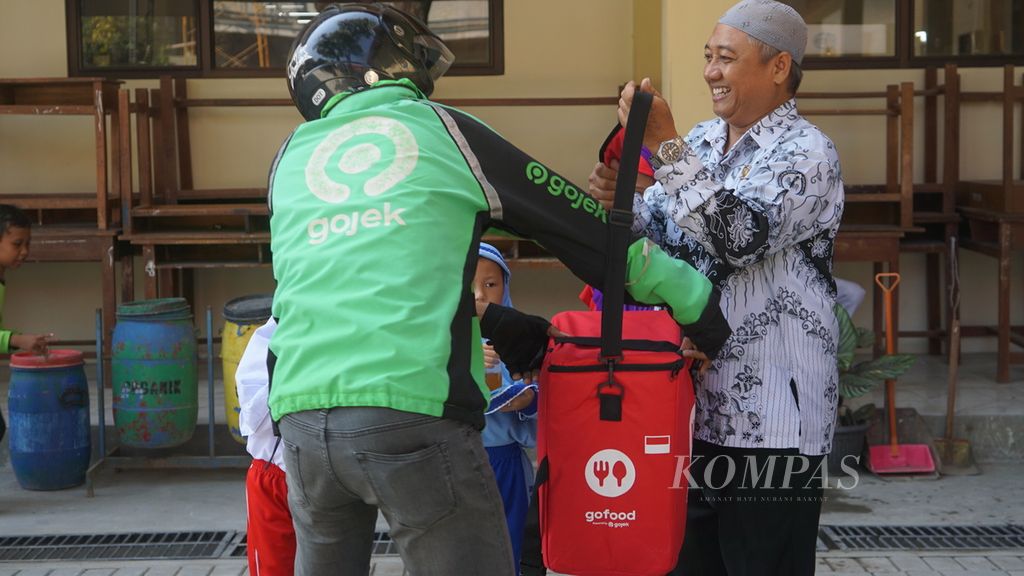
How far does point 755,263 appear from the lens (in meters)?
2.68

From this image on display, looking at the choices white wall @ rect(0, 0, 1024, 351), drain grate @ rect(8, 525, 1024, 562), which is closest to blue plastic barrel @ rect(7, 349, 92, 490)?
drain grate @ rect(8, 525, 1024, 562)

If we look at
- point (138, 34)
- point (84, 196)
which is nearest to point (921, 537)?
point (84, 196)

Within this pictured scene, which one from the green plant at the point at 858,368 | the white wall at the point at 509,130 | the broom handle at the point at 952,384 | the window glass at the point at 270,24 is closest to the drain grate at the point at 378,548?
the green plant at the point at 858,368

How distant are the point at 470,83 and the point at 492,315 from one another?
5108 mm

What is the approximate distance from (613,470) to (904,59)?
5987 mm

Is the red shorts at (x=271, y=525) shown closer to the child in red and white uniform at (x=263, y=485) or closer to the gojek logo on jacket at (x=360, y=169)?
the child in red and white uniform at (x=263, y=485)

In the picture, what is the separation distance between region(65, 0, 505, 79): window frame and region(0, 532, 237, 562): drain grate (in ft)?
11.5

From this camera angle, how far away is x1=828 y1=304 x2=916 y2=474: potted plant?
5.56 meters

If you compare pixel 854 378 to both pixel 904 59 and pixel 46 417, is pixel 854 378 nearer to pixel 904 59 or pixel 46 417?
pixel 904 59

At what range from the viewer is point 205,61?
25.2 ft

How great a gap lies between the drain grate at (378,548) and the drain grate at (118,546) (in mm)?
51

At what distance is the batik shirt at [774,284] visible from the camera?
257cm

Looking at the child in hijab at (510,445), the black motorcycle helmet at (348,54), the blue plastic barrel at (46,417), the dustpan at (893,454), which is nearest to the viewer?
the black motorcycle helmet at (348,54)

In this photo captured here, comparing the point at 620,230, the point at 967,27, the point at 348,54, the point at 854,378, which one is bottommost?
the point at 854,378
